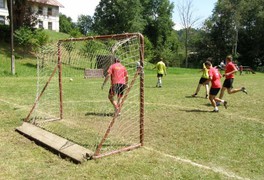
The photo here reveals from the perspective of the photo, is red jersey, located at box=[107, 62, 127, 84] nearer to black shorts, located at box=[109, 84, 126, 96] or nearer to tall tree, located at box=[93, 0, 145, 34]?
black shorts, located at box=[109, 84, 126, 96]

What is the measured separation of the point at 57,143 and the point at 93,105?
503cm

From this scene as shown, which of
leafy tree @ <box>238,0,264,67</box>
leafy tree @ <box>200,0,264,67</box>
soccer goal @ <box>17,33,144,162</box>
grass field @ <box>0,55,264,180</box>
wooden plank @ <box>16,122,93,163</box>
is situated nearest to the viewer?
grass field @ <box>0,55,264,180</box>

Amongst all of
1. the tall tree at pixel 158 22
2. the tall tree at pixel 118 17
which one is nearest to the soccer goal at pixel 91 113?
the tall tree at pixel 118 17

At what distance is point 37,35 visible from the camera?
29719 mm

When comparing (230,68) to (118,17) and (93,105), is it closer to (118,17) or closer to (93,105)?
(93,105)

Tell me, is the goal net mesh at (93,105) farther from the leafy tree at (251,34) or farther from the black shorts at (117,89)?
the leafy tree at (251,34)

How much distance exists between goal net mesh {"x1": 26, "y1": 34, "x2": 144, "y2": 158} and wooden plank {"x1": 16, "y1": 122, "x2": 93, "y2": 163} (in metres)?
0.32

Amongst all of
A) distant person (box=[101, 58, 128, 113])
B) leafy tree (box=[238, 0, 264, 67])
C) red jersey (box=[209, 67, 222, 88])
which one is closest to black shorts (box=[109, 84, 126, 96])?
distant person (box=[101, 58, 128, 113])

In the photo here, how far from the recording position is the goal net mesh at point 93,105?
6992 mm

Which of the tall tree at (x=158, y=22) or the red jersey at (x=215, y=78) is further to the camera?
the tall tree at (x=158, y=22)

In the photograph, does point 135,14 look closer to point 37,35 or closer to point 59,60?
point 37,35

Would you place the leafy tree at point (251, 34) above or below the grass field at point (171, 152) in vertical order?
above

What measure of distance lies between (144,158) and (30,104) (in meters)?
6.73

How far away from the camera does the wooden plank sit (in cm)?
607
